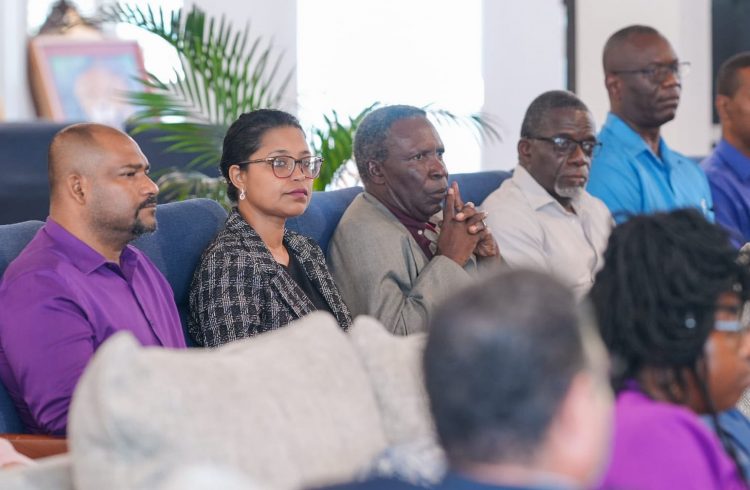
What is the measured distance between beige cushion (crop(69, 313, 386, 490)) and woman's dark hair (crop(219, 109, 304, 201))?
4.80 ft

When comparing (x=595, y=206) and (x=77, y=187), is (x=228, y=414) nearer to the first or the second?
(x=77, y=187)

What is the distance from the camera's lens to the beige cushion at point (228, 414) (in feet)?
4.96

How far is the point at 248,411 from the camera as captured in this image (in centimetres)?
162

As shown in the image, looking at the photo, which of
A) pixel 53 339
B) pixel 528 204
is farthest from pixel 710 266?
pixel 528 204

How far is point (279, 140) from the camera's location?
3234 millimetres

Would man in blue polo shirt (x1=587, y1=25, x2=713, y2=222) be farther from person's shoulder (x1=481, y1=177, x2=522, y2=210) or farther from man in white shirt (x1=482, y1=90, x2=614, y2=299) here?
person's shoulder (x1=481, y1=177, x2=522, y2=210)

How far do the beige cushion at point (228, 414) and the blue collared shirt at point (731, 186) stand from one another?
2.89 metres

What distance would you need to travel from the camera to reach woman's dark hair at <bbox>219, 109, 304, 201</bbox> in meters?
3.23

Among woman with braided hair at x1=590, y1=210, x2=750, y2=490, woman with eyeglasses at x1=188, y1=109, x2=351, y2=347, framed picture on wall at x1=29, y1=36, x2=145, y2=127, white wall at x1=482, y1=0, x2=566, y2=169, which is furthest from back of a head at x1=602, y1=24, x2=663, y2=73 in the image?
framed picture on wall at x1=29, y1=36, x2=145, y2=127

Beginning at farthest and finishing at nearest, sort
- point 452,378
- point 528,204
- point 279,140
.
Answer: point 528,204 < point 279,140 < point 452,378

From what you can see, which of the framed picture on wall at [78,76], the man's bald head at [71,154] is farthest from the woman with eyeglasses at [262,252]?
the framed picture on wall at [78,76]

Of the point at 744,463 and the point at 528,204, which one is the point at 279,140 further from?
the point at 744,463

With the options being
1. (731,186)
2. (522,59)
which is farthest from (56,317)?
(522,59)

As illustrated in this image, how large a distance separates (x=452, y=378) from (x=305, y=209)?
2.13 metres
